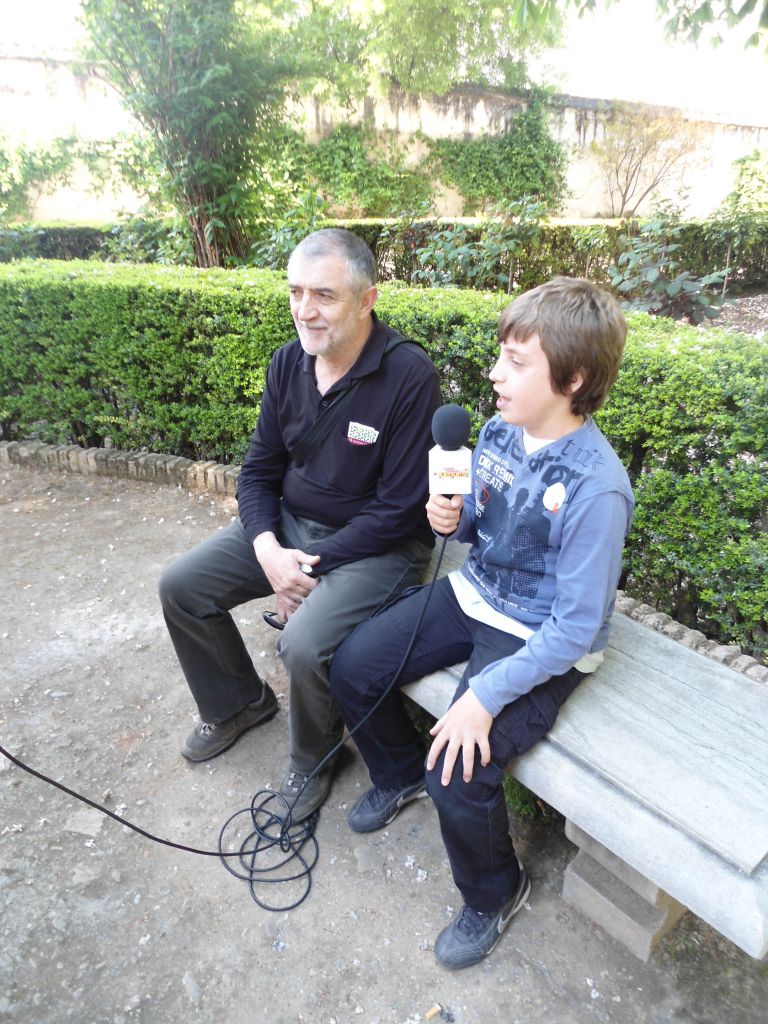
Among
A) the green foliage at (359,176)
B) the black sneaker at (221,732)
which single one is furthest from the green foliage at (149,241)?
the green foliage at (359,176)

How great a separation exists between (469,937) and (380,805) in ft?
1.82

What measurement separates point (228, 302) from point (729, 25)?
11.4ft

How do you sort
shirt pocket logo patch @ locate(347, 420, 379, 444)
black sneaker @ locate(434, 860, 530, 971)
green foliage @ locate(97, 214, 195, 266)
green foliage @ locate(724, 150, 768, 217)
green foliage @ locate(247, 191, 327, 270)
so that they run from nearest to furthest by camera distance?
black sneaker @ locate(434, 860, 530, 971), shirt pocket logo patch @ locate(347, 420, 379, 444), green foliage @ locate(247, 191, 327, 270), green foliage @ locate(97, 214, 195, 266), green foliage @ locate(724, 150, 768, 217)

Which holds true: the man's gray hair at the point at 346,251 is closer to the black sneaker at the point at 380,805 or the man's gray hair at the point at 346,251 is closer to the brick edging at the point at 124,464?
the black sneaker at the point at 380,805

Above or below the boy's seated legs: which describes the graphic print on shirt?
above

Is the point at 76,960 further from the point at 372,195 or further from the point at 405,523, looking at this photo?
the point at 372,195

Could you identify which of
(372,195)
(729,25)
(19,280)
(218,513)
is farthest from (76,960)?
(372,195)

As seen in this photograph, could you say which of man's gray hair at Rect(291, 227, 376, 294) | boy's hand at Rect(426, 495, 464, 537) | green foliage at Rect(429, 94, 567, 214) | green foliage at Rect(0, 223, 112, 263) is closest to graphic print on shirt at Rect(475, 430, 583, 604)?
boy's hand at Rect(426, 495, 464, 537)

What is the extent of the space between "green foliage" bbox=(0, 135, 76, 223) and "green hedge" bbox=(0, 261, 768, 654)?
25.0 ft

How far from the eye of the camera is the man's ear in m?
2.45

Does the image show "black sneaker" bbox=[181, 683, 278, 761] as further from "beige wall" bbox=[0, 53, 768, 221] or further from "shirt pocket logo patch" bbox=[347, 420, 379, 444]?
"beige wall" bbox=[0, 53, 768, 221]

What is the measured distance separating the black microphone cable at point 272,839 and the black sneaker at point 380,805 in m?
0.16

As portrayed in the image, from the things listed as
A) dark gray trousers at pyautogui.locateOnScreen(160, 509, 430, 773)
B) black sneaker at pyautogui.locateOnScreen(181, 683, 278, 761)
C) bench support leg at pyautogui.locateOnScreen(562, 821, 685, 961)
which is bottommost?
black sneaker at pyautogui.locateOnScreen(181, 683, 278, 761)

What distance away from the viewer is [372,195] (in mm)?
16891
